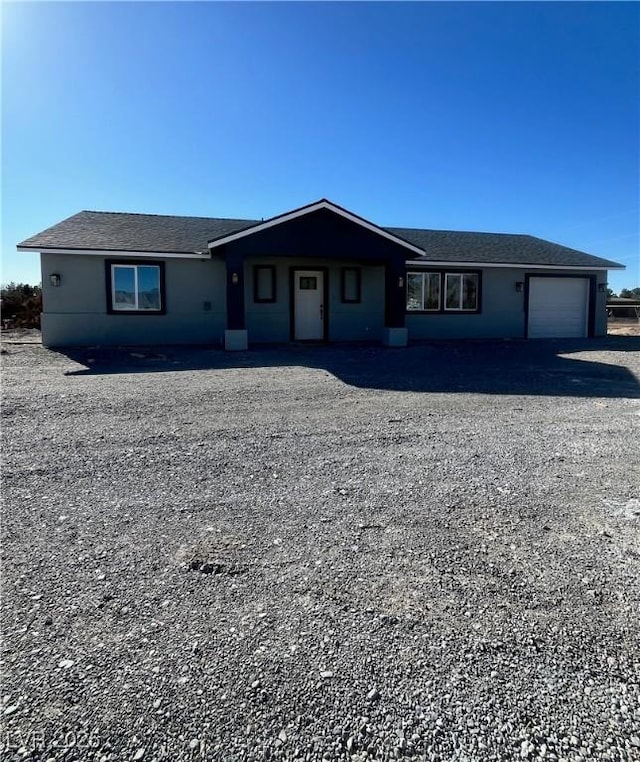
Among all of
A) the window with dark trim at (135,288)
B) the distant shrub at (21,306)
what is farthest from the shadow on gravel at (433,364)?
the distant shrub at (21,306)

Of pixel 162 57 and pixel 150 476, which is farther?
pixel 162 57

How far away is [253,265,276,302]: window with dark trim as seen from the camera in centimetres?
1459

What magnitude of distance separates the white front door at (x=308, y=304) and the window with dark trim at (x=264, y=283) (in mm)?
709

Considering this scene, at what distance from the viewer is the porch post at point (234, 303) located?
1263cm

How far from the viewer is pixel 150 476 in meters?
3.86

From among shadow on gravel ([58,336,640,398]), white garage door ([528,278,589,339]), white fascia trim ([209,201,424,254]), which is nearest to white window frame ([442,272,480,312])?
shadow on gravel ([58,336,640,398])

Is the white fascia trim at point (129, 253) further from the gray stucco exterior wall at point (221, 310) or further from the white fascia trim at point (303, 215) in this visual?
the white fascia trim at point (303, 215)

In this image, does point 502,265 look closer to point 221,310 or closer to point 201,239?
point 221,310

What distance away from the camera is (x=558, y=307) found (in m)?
→ 17.4

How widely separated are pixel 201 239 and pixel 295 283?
332cm

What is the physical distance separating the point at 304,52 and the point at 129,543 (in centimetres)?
1048

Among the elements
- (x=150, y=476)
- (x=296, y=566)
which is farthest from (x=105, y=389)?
(x=296, y=566)

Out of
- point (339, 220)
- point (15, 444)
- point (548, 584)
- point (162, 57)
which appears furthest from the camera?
point (339, 220)

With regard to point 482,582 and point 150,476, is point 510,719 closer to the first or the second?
point 482,582
